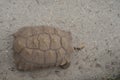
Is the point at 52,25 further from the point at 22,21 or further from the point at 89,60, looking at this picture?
the point at 89,60

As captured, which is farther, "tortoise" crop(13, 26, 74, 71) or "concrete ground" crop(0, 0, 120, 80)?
"concrete ground" crop(0, 0, 120, 80)

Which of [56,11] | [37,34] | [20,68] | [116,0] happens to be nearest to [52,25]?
[56,11]

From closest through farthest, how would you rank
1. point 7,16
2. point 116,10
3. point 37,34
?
point 37,34 → point 7,16 → point 116,10

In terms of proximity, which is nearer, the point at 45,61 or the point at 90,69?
the point at 45,61

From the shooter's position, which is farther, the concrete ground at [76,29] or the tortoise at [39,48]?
the concrete ground at [76,29]
